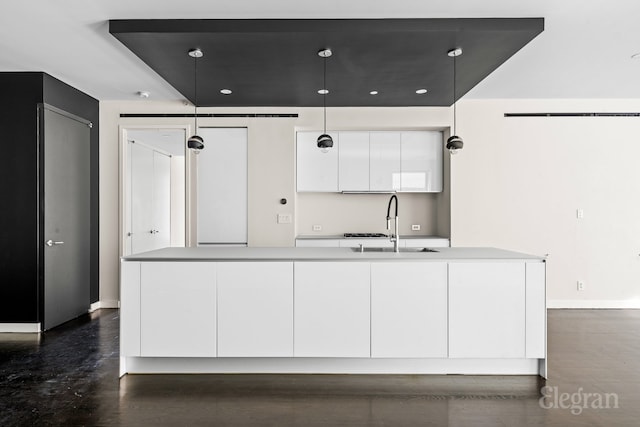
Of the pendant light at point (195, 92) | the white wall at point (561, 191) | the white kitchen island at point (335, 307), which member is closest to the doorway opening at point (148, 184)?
the pendant light at point (195, 92)

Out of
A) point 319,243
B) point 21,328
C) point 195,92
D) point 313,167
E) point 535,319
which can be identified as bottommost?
point 21,328

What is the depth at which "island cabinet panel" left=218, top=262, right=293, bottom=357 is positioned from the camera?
2.86 meters

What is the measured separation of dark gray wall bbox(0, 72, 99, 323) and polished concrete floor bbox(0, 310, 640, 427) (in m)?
0.85

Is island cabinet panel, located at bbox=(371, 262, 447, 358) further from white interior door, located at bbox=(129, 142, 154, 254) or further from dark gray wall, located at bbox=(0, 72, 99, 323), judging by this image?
white interior door, located at bbox=(129, 142, 154, 254)

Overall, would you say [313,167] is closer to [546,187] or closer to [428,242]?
[428,242]

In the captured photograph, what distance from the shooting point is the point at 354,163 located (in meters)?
5.24

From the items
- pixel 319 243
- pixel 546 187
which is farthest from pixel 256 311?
pixel 546 187

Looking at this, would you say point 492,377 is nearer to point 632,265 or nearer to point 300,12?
point 300,12

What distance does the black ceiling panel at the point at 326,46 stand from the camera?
9.73 feet

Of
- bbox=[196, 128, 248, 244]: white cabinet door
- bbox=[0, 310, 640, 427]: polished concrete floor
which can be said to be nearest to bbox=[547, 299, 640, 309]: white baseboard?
bbox=[0, 310, 640, 427]: polished concrete floor

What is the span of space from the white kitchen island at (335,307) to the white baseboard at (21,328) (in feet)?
6.21

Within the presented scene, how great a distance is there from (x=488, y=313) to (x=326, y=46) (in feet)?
8.18

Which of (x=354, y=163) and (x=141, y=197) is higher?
(x=354, y=163)

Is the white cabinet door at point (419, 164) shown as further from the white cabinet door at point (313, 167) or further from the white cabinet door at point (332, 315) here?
the white cabinet door at point (332, 315)
